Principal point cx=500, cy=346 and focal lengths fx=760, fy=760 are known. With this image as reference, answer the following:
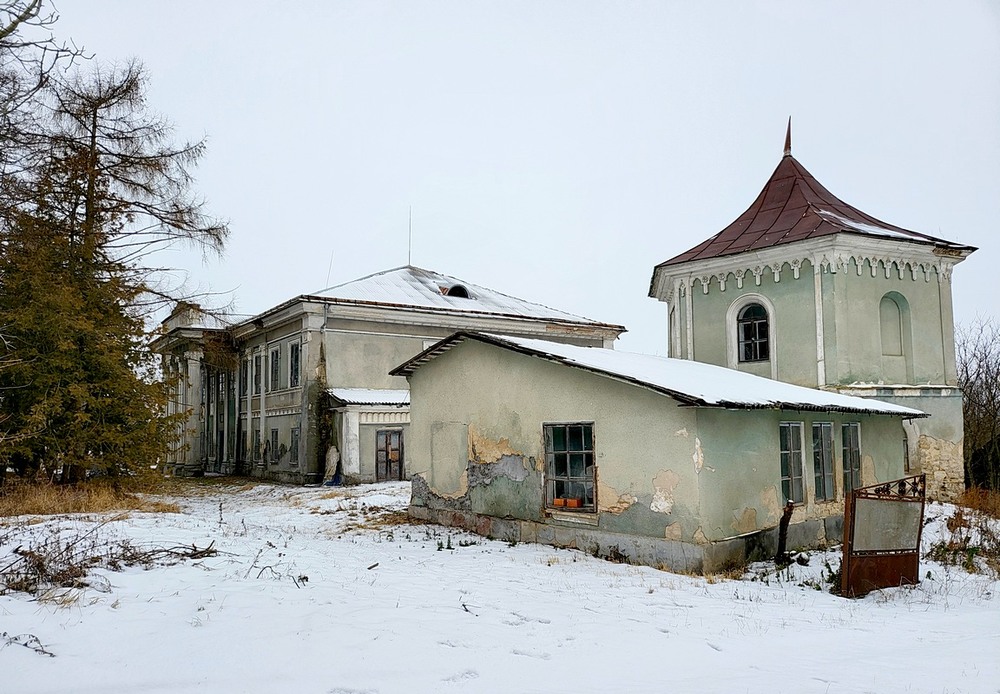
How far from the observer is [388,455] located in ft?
75.7

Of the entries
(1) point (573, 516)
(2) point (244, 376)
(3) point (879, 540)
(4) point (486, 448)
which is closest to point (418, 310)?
(2) point (244, 376)

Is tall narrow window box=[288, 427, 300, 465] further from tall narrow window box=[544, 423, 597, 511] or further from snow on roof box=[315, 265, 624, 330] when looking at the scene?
tall narrow window box=[544, 423, 597, 511]

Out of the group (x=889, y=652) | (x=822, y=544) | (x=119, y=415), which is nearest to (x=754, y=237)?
(x=822, y=544)

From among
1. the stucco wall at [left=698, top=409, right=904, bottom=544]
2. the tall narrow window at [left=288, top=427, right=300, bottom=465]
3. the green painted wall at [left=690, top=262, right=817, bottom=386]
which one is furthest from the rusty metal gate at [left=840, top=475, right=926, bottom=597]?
the tall narrow window at [left=288, top=427, right=300, bottom=465]

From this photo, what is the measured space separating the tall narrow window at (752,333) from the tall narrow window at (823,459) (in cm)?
597

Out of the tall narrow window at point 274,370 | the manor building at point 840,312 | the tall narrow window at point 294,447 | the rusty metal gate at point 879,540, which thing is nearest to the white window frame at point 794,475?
the rusty metal gate at point 879,540

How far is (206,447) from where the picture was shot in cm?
3191

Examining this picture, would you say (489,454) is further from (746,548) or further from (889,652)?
(889,652)

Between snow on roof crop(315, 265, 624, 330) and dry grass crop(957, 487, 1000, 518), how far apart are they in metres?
14.0

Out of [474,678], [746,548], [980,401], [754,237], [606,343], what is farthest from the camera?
[606,343]

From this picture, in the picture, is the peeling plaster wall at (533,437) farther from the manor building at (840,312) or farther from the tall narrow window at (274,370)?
the tall narrow window at (274,370)

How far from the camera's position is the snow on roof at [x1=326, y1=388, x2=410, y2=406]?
22644mm

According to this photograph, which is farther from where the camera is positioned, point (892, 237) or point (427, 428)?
point (892, 237)

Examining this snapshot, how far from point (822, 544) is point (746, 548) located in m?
→ 2.57
